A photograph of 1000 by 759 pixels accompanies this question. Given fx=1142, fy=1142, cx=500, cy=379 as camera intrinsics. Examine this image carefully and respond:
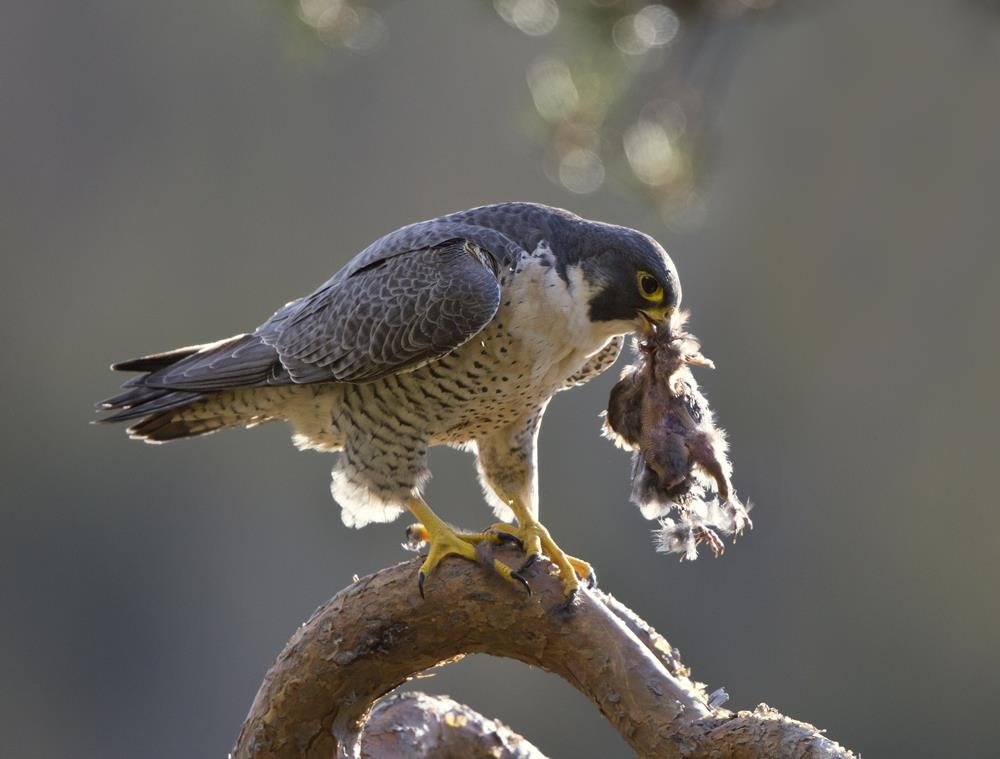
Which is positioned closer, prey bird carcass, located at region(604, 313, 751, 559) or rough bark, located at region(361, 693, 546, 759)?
prey bird carcass, located at region(604, 313, 751, 559)

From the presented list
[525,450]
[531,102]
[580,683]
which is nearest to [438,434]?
[525,450]

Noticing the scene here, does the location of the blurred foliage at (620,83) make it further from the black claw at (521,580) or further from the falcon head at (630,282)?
the black claw at (521,580)

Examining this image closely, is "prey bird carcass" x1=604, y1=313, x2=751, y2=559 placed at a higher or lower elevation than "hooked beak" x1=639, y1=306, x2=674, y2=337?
lower

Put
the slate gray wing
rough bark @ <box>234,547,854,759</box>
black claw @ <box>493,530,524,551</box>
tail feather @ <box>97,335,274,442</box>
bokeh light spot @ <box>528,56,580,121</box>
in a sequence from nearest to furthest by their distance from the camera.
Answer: rough bark @ <box>234,547,854,759</box> → black claw @ <box>493,530,524,551</box> → the slate gray wing → tail feather @ <box>97,335,274,442</box> → bokeh light spot @ <box>528,56,580,121</box>

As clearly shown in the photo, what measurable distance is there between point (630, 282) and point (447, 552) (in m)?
0.66

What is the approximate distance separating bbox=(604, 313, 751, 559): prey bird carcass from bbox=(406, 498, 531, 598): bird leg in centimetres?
28

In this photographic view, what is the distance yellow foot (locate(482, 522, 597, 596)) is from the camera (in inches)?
79.4

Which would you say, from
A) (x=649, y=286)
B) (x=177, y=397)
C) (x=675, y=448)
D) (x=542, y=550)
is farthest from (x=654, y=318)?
(x=177, y=397)

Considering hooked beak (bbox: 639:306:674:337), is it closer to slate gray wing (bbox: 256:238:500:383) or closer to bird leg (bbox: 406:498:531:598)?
slate gray wing (bbox: 256:238:500:383)

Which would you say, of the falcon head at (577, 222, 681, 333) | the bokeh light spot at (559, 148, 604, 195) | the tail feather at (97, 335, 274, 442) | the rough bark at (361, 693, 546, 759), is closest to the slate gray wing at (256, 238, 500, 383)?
the tail feather at (97, 335, 274, 442)

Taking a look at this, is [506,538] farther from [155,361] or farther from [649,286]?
[155,361]

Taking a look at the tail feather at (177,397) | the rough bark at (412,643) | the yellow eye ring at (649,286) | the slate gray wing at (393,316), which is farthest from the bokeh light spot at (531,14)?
the rough bark at (412,643)

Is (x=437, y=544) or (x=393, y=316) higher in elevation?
(x=393, y=316)

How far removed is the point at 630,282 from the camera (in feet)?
7.54
